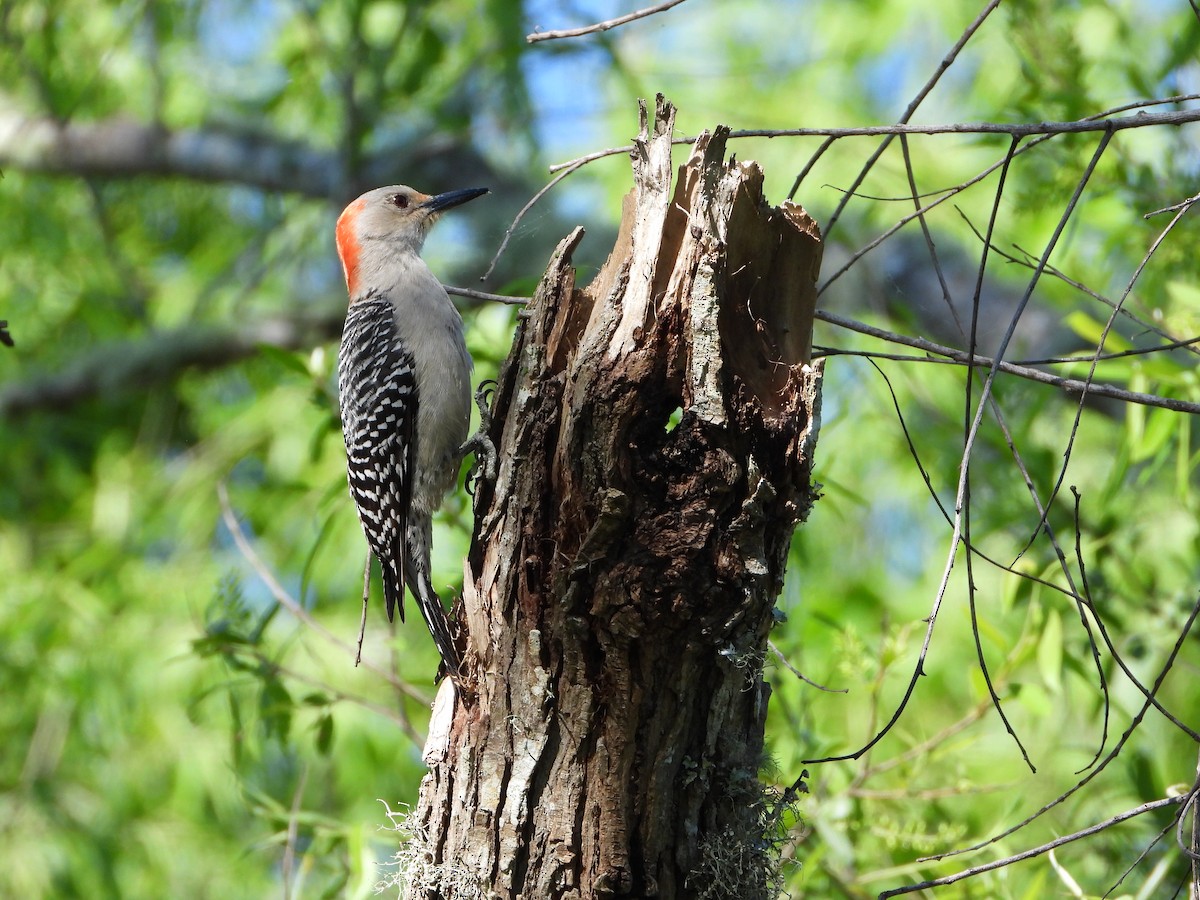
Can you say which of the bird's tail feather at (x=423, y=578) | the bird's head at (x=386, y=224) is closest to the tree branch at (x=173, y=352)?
the bird's head at (x=386, y=224)

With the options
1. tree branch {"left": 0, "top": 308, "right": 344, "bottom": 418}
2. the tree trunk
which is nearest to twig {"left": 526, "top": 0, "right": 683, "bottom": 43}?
the tree trunk

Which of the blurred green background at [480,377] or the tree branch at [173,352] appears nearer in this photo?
the blurred green background at [480,377]

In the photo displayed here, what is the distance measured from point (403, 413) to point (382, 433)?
0.37ft

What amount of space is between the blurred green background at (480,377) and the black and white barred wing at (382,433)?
0.50 feet

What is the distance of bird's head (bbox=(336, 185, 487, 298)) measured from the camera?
5.21 metres

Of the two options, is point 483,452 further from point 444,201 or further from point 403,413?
point 444,201

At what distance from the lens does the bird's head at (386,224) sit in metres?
5.21

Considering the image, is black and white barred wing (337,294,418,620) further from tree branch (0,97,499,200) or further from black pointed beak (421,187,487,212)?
tree branch (0,97,499,200)

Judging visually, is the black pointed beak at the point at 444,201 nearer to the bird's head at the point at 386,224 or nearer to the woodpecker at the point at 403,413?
the bird's head at the point at 386,224

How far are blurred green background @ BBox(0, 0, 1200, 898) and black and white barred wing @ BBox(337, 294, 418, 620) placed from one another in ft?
0.50

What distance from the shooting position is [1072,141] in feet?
13.4

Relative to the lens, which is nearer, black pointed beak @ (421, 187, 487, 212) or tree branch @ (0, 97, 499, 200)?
black pointed beak @ (421, 187, 487, 212)

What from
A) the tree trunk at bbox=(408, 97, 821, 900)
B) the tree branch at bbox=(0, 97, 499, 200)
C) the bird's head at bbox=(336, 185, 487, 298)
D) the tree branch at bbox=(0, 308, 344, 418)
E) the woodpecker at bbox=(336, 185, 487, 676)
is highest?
the tree branch at bbox=(0, 97, 499, 200)

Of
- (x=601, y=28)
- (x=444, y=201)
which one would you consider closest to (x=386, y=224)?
(x=444, y=201)
